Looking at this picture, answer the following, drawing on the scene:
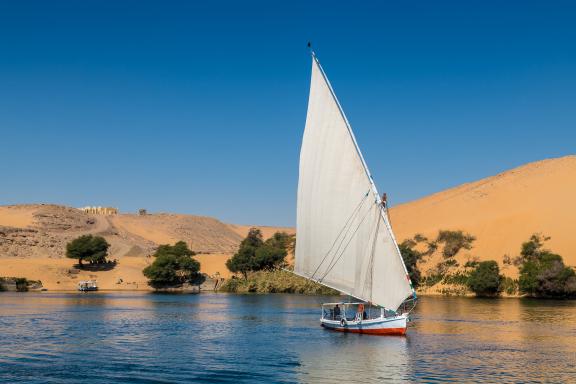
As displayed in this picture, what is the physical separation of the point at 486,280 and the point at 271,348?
132 feet

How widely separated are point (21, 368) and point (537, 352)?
19.2m

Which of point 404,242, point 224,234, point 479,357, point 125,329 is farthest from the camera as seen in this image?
point 224,234

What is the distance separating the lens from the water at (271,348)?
23.7 m

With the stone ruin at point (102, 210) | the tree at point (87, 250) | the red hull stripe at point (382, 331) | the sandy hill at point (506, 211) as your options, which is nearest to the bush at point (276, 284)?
the sandy hill at point (506, 211)

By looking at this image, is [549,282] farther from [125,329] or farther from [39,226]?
[39,226]

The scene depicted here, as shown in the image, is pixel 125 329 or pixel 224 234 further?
pixel 224 234

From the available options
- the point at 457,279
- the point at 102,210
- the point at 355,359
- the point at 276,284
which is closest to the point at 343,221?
the point at 355,359

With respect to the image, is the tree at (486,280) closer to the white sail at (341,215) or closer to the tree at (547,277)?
the tree at (547,277)

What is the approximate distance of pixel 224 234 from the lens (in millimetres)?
178125

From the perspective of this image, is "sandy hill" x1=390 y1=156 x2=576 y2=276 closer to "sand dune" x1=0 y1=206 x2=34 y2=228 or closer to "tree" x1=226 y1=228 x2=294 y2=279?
"tree" x1=226 y1=228 x2=294 y2=279

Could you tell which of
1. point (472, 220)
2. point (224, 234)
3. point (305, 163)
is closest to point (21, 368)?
Result: point (305, 163)

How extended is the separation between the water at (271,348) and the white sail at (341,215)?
2.66m

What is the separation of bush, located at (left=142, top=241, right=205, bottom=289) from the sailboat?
2089 inches

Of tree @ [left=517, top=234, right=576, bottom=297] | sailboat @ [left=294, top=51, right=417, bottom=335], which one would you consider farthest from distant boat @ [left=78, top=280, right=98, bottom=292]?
sailboat @ [left=294, top=51, right=417, bottom=335]
